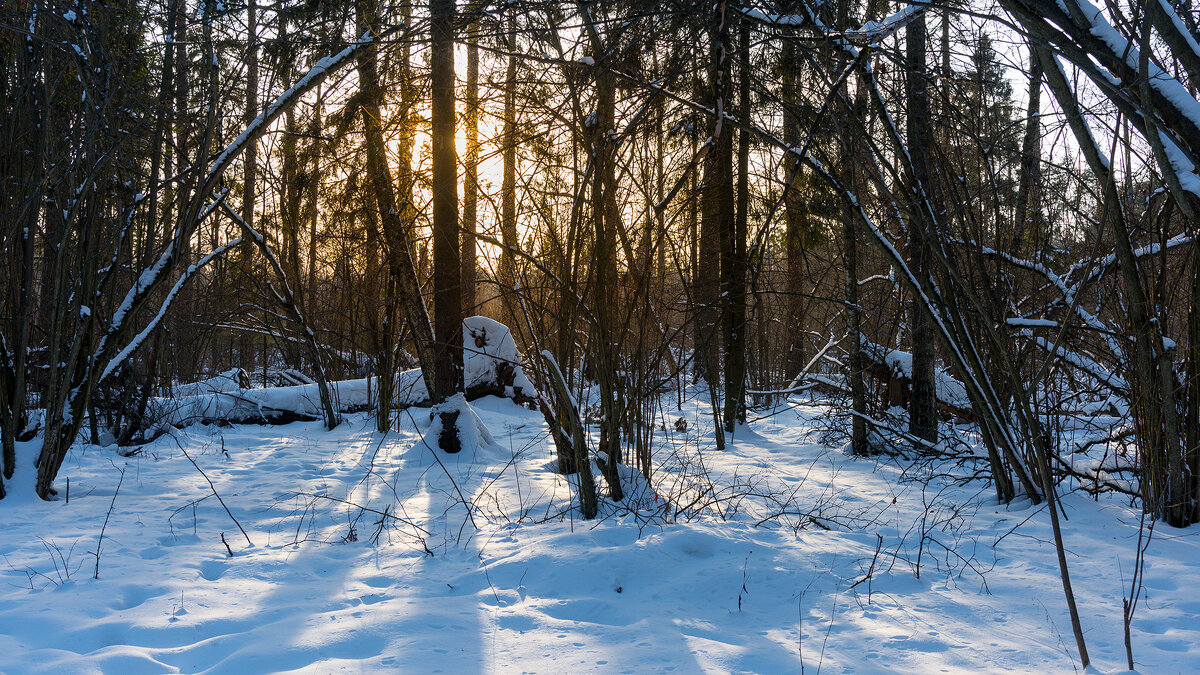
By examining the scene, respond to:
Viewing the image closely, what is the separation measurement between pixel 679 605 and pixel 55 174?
4.68 m

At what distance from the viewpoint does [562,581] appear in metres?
2.97

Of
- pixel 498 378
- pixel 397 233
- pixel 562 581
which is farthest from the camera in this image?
pixel 498 378

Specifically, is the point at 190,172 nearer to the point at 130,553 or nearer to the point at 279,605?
the point at 130,553

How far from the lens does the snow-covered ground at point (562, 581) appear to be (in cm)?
227

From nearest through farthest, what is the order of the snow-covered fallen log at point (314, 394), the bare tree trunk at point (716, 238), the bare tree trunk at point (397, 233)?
the bare tree trunk at point (716, 238), the bare tree trunk at point (397, 233), the snow-covered fallen log at point (314, 394)

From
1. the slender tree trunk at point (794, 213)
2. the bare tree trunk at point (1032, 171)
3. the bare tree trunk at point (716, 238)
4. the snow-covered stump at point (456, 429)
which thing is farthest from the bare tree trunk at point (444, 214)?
the bare tree trunk at point (1032, 171)

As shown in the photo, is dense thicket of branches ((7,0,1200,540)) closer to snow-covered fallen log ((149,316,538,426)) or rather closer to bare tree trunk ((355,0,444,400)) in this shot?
bare tree trunk ((355,0,444,400))

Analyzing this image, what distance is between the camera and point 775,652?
231 cm

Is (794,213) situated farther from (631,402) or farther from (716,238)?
(716,238)

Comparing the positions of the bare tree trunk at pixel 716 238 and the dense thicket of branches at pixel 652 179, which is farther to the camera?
→ the bare tree trunk at pixel 716 238

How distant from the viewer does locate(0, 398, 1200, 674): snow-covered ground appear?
89.5 inches

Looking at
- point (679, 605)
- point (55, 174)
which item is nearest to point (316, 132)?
point (55, 174)

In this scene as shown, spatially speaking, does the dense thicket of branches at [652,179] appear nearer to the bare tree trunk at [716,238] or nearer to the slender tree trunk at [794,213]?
the slender tree trunk at [794,213]

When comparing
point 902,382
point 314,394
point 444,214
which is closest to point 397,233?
point 444,214
